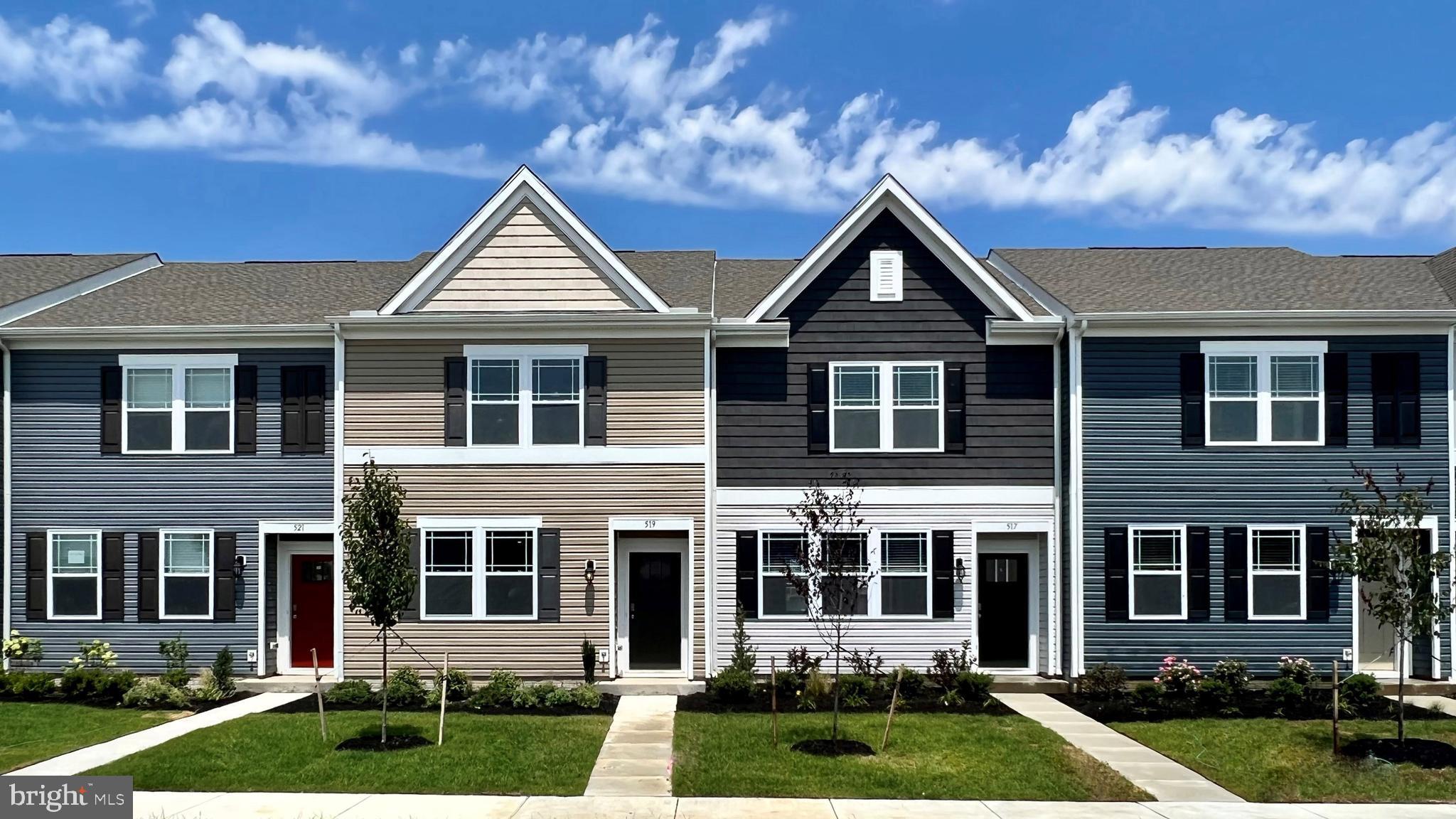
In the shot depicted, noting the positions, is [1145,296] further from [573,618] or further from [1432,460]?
[573,618]

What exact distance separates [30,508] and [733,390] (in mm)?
11680

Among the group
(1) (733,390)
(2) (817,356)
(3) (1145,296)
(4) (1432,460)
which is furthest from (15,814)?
(4) (1432,460)

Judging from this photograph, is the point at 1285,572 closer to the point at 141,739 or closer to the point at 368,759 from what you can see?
the point at 368,759

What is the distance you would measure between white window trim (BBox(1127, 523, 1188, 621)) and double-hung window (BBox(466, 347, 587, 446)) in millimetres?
8955

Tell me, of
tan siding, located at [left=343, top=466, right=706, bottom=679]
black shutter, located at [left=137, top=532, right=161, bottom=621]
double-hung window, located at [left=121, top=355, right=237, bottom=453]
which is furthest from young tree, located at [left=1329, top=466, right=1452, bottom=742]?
black shutter, located at [left=137, top=532, right=161, bottom=621]

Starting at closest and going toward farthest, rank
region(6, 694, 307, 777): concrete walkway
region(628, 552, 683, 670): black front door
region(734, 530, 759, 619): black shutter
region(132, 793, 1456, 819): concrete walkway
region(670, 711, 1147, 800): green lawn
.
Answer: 1. region(132, 793, 1456, 819): concrete walkway
2. region(670, 711, 1147, 800): green lawn
3. region(6, 694, 307, 777): concrete walkway
4. region(734, 530, 759, 619): black shutter
5. region(628, 552, 683, 670): black front door

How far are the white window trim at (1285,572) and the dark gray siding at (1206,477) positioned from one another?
10 cm

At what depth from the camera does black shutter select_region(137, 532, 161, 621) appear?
56.5 feet

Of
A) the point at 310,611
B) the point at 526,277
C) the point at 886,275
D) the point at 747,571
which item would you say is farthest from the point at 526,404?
the point at 886,275

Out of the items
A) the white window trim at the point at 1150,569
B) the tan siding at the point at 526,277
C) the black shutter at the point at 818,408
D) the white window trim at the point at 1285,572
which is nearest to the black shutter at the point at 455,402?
the tan siding at the point at 526,277

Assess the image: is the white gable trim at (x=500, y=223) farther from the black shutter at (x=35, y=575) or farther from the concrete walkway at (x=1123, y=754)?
the concrete walkway at (x=1123, y=754)

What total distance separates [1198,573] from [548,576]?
10.3 m

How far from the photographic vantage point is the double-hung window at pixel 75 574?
681 inches

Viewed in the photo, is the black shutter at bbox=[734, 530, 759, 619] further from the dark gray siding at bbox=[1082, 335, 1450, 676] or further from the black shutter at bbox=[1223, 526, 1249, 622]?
the black shutter at bbox=[1223, 526, 1249, 622]
